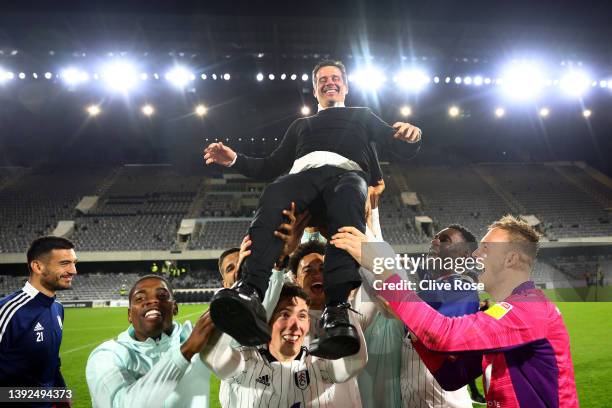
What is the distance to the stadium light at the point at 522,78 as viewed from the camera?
1021 inches

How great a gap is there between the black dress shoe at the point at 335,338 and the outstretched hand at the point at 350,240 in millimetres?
271

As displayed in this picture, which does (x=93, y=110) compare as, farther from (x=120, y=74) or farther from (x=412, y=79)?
(x=412, y=79)

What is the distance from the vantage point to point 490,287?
2.37m

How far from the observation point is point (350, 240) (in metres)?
1.92

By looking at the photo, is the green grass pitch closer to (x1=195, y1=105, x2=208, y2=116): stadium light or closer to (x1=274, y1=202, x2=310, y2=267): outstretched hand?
(x1=274, y1=202, x2=310, y2=267): outstretched hand

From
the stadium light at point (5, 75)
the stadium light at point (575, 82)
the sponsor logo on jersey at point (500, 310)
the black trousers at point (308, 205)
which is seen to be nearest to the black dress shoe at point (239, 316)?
the black trousers at point (308, 205)

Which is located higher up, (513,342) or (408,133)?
(408,133)

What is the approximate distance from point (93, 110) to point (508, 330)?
36.8m

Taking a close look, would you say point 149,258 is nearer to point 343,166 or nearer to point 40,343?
point 40,343

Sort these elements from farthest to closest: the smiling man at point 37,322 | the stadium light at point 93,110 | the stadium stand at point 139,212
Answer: the stadium light at point 93,110, the stadium stand at point 139,212, the smiling man at point 37,322

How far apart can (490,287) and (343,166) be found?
104cm

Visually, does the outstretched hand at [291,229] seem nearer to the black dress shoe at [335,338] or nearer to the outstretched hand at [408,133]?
the black dress shoe at [335,338]

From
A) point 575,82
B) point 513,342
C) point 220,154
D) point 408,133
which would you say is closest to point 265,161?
point 220,154

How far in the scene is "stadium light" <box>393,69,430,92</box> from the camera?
26172 mm
